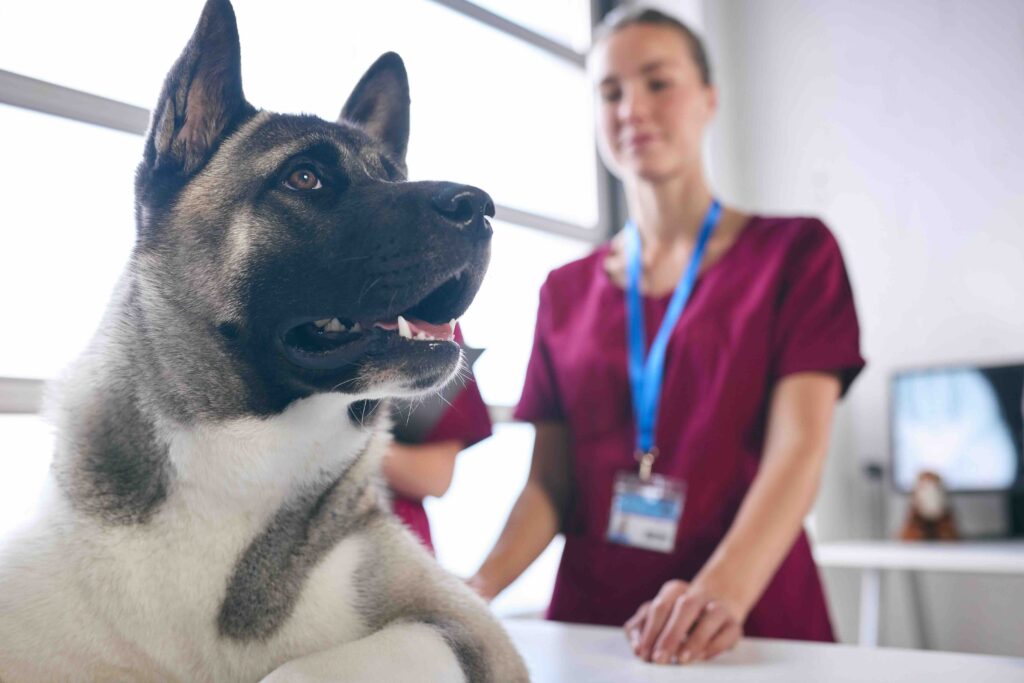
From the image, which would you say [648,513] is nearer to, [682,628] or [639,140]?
[682,628]

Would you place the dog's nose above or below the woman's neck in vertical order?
below

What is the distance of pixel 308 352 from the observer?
0.69 meters

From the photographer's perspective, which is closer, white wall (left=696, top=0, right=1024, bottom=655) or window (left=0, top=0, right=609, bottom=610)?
window (left=0, top=0, right=609, bottom=610)

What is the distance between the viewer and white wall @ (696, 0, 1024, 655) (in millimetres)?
3346

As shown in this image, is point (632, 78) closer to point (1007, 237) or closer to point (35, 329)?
point (35, 329)

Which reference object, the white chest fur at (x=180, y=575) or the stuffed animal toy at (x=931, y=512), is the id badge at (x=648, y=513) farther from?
the stuffed animal toy at (x=931, y=512)

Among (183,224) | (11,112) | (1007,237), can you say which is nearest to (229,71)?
(183,224)

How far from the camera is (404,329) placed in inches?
27.9

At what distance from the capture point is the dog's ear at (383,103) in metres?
0.89

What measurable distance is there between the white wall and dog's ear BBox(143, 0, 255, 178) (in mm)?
3201

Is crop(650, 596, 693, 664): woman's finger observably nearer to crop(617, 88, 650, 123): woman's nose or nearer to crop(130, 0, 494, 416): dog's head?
crop(130, 0, 494, 416): dog's head

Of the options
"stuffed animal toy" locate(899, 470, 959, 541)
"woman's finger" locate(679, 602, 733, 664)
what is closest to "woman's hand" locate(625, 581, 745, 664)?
"woman's finger" locate(679, 602, 733, 664)

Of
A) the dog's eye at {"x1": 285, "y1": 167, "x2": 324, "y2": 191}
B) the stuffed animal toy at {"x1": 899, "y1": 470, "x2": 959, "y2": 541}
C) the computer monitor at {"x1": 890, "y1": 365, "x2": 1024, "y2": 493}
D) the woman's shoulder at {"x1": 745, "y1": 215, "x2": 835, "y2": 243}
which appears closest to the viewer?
the dog's eye at {"x1": 285, "y1": 167, "x2": 324, "y2": 191}

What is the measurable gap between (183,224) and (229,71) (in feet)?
0.47
